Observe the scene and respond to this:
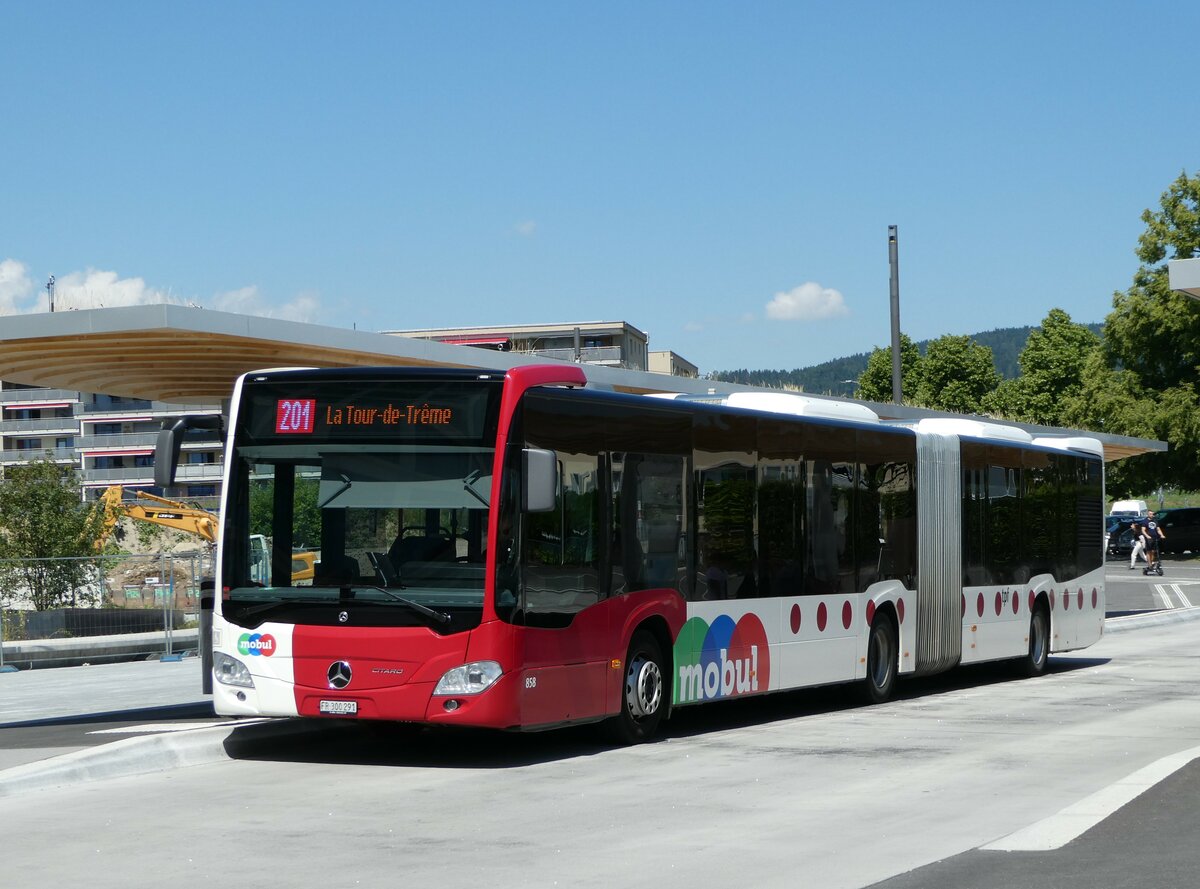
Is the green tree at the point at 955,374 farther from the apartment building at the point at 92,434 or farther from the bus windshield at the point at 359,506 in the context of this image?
the bus windshield at the point at 359,506

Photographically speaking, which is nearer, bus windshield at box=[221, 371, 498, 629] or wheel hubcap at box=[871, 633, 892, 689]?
bus windshield at box=[221, 371, 498, 629]

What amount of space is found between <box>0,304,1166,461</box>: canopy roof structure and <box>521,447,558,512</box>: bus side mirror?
5.53 ft

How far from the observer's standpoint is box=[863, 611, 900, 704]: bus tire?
1809cm

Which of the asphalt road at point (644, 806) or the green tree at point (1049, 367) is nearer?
the asphalt road at point (644, 806)

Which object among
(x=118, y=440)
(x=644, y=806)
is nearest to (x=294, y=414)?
(x=644, y=806)

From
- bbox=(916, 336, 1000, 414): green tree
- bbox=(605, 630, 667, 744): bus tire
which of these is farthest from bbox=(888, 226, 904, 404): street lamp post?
bbox=(916, 336, 1000, 414): green tree

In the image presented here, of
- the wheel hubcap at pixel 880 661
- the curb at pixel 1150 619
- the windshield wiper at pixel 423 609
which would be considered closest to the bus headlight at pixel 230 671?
the windshield wiper at pixel 423 609

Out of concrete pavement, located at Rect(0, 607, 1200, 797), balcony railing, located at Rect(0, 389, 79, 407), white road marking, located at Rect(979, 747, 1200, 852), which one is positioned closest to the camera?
white road marking, located at Rect(979, 747, 1200, 852)

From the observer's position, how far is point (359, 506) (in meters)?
12.3

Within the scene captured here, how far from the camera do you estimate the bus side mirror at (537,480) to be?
12094 mm

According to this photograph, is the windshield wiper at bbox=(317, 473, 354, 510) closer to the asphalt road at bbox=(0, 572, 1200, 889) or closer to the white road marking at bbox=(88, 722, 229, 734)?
the asphalt road at bbox=(0, 572, 1200, 889)

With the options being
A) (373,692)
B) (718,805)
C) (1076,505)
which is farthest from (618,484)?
(1076,505)

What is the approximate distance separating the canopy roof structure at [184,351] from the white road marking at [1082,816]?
531 centimetres

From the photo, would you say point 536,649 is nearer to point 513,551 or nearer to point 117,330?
point 513,551
